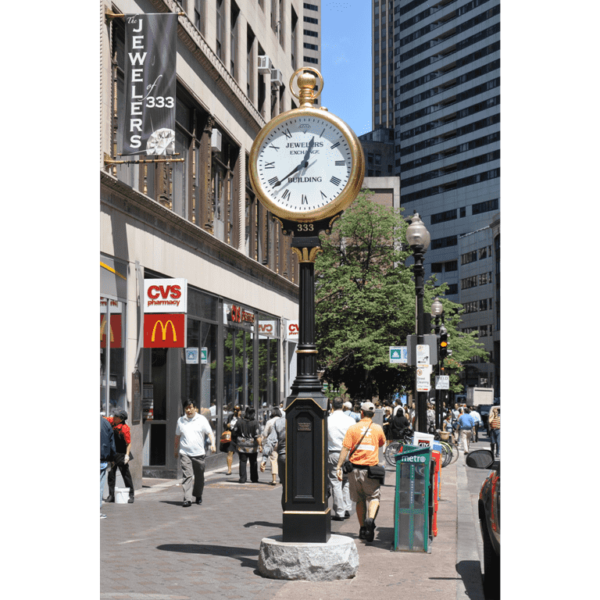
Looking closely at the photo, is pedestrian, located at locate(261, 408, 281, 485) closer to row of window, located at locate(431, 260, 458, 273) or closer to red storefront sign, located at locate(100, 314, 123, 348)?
red storefront sign, located at locate(100, 314, 123, 348)

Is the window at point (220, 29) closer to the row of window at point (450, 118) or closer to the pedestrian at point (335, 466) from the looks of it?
the pedestrian at point (335, 466)

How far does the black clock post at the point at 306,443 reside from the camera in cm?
863

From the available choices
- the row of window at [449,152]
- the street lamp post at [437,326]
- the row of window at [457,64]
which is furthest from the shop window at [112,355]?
the row of window at [457,64]

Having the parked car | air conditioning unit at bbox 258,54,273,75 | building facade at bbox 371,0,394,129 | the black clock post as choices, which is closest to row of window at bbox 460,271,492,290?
air conditioning unit at bbox 258,54,273,75

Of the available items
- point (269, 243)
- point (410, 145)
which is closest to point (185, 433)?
point (269, 243)

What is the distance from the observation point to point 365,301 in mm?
48781

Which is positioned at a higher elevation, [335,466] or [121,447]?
[121,447]

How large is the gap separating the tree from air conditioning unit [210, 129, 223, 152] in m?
24.6

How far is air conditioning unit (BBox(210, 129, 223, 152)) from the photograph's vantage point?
2432 centimetres

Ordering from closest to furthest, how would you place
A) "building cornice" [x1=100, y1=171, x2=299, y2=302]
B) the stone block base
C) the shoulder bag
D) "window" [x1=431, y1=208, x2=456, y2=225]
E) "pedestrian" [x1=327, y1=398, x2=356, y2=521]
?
1. the stone block base
2. the shoulder bag
3. "pedestrian" [x1=327, y1=398, x2=356, y2=521]
4. "building cornice" [x1=100, y1=171, x2=299, y2=302]
5. "window" [x1=431, y1=208, x2=456, y2=225]

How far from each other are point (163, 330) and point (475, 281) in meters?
99.4

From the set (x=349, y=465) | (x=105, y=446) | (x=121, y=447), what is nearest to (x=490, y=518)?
(x=349, y=465)

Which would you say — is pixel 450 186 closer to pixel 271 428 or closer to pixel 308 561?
pixel 271 428

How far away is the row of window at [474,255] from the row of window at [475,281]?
2.22m
